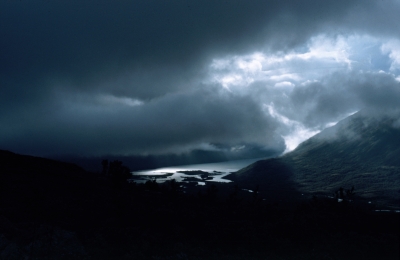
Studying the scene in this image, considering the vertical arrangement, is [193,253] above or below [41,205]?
below

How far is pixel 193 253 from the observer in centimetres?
4594

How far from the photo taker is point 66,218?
58.9 meters

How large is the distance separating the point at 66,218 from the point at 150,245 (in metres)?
21.9

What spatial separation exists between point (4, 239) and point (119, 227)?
63.4ft

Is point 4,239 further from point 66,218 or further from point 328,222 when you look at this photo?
point 328,222

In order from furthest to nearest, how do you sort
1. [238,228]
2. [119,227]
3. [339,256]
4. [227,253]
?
1. [238,228]
2. [119,227]
3. [227,253]
4. [339,256]

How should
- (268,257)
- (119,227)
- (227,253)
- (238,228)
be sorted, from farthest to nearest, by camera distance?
1. (238,228)
2. (119,227)
3. (227,253)
4. (268,257)

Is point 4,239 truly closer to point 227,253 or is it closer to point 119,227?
point 119,227

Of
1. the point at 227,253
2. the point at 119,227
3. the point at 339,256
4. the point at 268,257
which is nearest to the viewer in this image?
the point at 339,256

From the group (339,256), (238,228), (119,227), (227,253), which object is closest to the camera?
(339,256)

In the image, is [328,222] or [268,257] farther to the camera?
[328,222]

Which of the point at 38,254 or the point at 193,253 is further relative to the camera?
the point at 193,253

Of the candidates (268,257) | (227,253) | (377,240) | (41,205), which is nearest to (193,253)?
(227,253)

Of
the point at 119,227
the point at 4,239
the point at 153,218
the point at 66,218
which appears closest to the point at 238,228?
the point at 153,218
